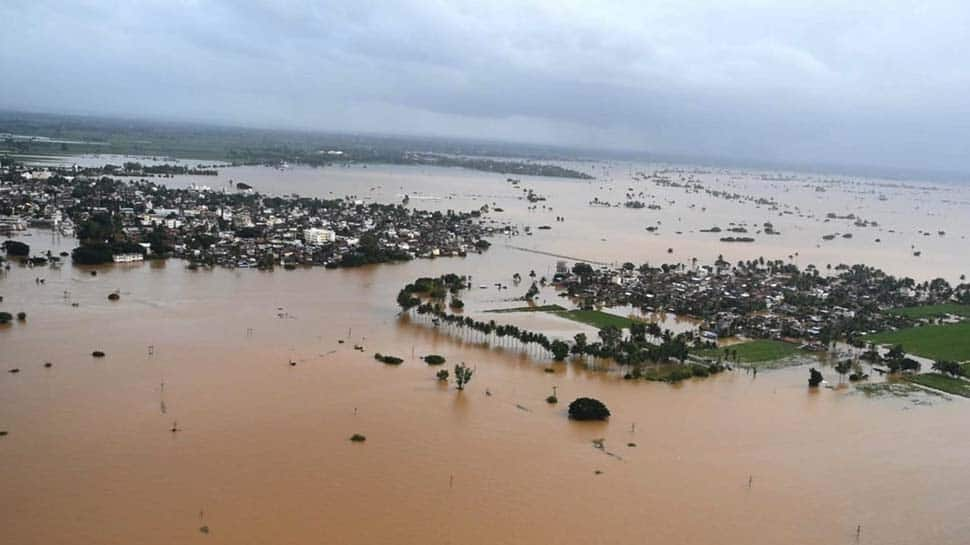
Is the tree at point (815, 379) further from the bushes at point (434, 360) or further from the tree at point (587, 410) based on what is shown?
the bushes at point (434, 360)

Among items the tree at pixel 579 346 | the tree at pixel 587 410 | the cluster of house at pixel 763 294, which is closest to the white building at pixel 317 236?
the cluster of house at pixel 763 294

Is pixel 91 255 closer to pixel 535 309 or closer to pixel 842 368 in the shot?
pixel 535 309

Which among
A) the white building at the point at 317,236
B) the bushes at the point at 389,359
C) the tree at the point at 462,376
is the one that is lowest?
the bushes at the point at 389,359

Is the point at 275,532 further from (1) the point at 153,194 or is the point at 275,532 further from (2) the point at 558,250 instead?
(1) the point at 153,194

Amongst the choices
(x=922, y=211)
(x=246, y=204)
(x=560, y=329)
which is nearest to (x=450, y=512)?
(x=560, y=329)

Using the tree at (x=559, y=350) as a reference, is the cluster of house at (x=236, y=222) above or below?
above

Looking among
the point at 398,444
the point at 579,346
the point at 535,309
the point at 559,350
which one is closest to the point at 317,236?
the point at 535,309

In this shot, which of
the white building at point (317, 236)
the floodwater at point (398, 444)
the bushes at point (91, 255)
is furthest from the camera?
the white building at point (317, 236)
